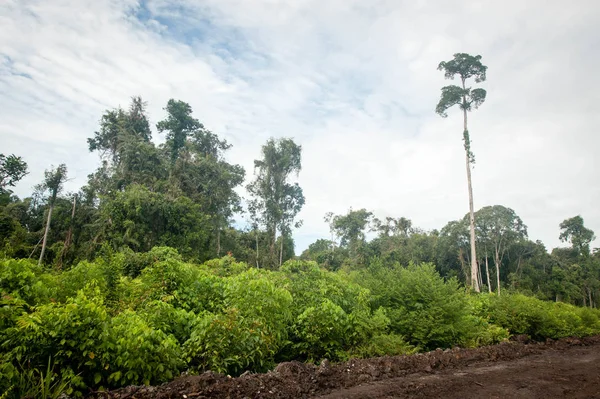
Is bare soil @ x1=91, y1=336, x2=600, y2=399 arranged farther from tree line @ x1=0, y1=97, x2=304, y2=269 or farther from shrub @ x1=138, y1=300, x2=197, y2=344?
tree line @ x1=0, y1=97, x2=304, y2=269

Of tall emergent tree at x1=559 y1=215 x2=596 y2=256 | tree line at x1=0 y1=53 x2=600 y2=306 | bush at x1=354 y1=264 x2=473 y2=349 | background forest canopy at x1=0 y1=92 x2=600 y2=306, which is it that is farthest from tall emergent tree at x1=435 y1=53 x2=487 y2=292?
tall emergent tree at x1=559 y1=215 x2=596 y2=256

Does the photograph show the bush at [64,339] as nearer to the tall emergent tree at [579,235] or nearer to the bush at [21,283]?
the bush at [21,283]

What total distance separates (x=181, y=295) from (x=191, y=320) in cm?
128

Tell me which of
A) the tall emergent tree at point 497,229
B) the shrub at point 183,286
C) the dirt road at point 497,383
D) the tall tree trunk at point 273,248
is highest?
the tall emergent tree at point 497,229

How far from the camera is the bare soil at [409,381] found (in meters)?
3.74

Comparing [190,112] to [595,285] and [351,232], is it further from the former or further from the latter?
[595,285]

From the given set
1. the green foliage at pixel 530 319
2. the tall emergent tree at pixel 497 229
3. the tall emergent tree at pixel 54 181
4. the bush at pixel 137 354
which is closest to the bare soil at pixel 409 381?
the bush at pixel 137 354

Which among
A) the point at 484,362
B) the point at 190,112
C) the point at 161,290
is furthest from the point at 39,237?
the point at 484,362

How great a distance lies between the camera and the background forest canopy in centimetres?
2280

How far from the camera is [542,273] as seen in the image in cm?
4409

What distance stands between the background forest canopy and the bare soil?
5359 mm

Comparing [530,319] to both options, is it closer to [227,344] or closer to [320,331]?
[320,331]

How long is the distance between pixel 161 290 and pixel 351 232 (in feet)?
149

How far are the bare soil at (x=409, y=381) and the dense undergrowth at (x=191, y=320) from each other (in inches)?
17.8
